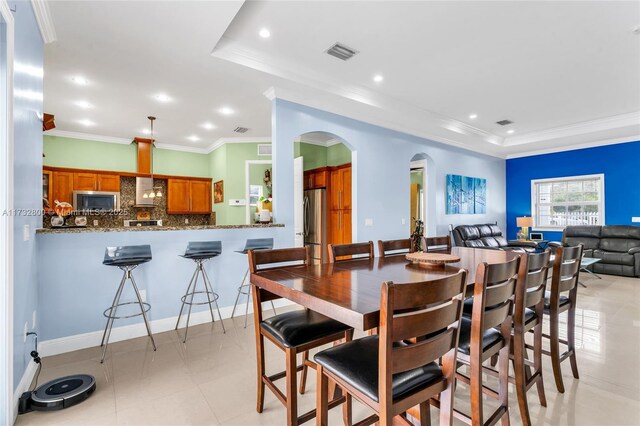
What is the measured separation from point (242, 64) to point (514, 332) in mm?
3312

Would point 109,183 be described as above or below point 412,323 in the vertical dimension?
above

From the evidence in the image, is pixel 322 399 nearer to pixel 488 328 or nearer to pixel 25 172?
pixel 488 328

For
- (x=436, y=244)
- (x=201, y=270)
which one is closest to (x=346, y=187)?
(x=436, y=244)

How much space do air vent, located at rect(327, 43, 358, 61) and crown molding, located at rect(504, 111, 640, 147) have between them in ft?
17.1

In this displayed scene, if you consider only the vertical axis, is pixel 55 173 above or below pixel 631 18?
below

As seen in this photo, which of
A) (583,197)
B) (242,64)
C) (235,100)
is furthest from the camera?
(583,197)

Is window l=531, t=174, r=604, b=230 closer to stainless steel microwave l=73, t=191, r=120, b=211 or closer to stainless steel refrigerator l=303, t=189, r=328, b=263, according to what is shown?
stainless steel refrigerator l=303, t=189, r=328, b=263

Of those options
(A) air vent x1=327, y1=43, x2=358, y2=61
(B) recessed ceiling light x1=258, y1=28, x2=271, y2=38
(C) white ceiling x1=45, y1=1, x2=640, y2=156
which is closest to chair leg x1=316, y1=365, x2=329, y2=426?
(C) white ceiling x1=45, y1=1, x2=640, y2=156

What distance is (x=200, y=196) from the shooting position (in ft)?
23.6

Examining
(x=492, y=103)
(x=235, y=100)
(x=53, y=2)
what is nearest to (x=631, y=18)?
(x=492, y=103)

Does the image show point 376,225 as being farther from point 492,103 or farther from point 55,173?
point 55,173

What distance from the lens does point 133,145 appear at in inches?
261

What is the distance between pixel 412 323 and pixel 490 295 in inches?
22.3

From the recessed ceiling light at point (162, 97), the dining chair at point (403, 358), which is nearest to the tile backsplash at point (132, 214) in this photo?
the recessed ceiling light at point (162, 97)
